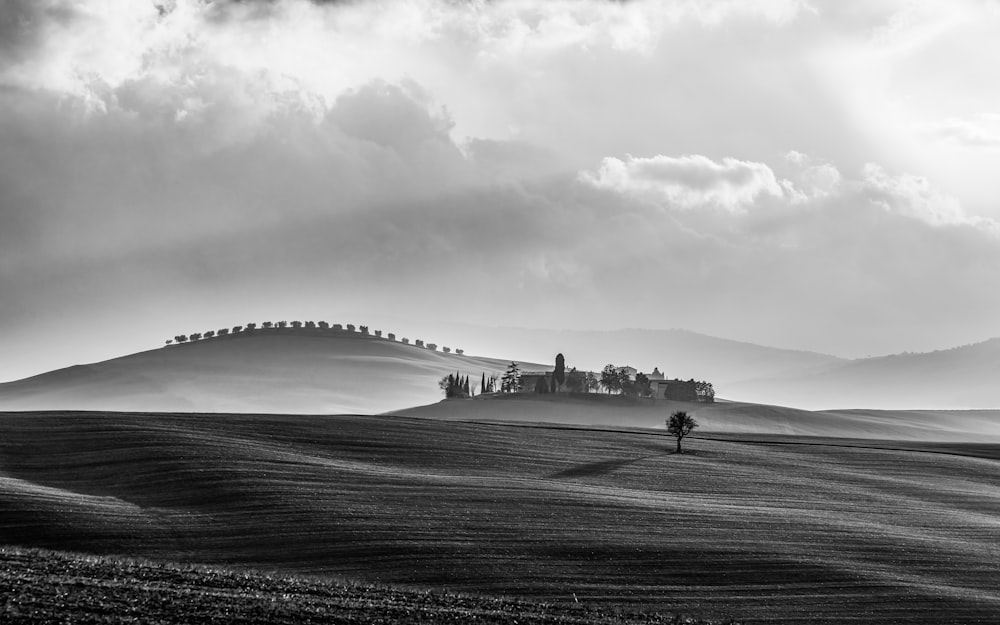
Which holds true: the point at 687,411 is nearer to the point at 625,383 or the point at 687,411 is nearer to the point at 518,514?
the point at 625,383

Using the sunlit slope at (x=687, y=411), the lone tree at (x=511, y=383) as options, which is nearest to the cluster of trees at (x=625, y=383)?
the sunlit slope at (x=687, y=411)

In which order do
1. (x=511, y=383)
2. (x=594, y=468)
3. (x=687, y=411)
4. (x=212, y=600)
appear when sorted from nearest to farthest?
(x=212, y=600) < (x=594, y=468) < (x=687, y=411) < (x=511, y=383)

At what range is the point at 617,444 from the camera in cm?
7906

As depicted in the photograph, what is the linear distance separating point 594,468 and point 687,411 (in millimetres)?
82319

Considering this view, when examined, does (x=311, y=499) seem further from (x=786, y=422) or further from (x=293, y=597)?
(x=786, y=422)

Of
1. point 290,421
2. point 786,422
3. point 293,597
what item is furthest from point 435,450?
point 786,422

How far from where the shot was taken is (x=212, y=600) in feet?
87.1

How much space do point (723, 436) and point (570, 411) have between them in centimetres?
4432

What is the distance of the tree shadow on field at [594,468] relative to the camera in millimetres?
63628

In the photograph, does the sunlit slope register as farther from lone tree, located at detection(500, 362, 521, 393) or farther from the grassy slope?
the grassy slope

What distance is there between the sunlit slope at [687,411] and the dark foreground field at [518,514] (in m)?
58.9

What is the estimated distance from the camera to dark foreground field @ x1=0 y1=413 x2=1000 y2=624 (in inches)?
1443

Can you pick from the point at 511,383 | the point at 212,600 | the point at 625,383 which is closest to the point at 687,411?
the point at 625,383

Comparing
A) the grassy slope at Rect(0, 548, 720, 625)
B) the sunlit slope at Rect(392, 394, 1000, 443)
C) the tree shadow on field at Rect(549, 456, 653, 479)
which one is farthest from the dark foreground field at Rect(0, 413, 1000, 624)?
the sunlit slope at Rect(392, 394, 1000, 443)
